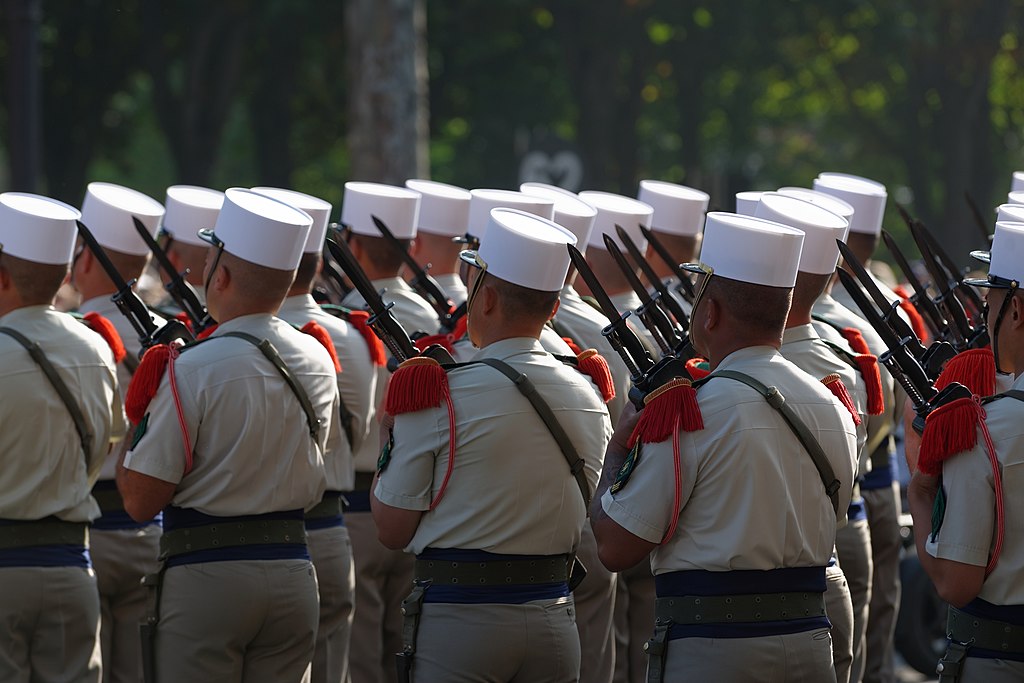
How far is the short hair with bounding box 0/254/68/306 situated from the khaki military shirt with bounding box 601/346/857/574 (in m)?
2.41

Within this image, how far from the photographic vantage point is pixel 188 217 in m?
7.48

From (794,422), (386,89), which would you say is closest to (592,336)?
(794,422)

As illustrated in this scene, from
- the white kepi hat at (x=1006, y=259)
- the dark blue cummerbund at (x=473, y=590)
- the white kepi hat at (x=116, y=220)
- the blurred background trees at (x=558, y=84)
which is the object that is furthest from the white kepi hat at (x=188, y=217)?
the blurred background trees at (x=558, y=84)

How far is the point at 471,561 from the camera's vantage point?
4.63m

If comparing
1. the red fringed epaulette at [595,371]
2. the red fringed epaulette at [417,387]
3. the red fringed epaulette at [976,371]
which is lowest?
the red fringed epaulette at [595,371]

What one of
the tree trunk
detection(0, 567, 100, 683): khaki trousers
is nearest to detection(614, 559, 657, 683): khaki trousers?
detection(0, 567, 100, 683): khaki trousers

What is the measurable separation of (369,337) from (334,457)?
574 mm

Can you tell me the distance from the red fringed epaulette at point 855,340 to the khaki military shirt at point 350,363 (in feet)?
6.20

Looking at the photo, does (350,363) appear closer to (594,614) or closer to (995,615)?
(594,614)

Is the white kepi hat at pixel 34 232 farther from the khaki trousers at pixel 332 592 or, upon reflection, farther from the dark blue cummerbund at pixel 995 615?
the dark blue cummerbund at pixel 995 615

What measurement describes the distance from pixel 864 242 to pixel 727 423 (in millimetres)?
3746

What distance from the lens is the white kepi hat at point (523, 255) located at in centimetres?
473

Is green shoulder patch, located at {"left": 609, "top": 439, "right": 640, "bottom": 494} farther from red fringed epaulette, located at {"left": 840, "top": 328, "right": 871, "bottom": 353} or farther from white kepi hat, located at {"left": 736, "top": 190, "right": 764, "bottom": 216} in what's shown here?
white kepi hat, located at {"left": 736, "top": 190, "right": 764, "bottom": 216}

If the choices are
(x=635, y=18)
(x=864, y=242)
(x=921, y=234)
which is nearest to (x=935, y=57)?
(x=635, y=18)
